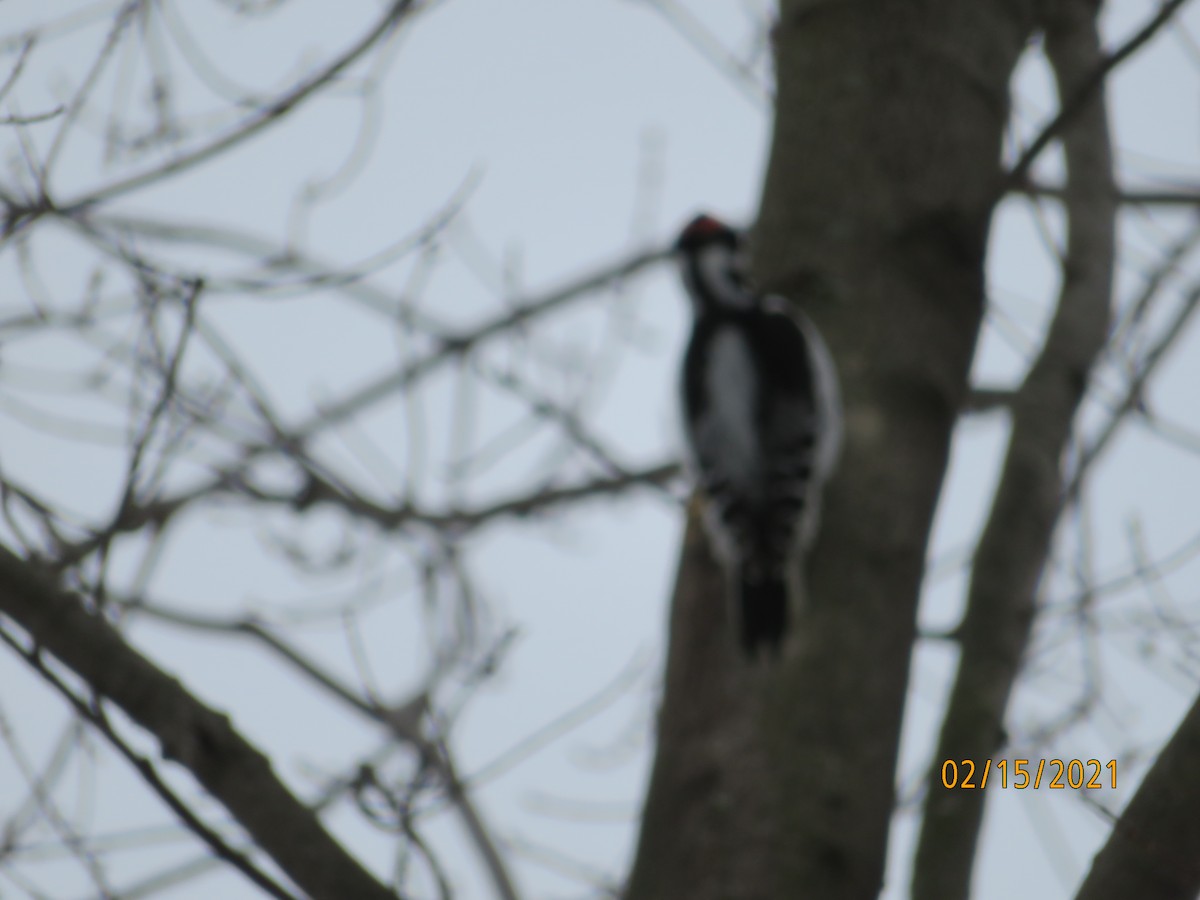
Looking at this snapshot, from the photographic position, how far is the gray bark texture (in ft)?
6.26

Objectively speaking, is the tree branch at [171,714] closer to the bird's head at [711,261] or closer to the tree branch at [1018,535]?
the tree branch at [1018,535]

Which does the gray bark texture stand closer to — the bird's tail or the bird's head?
the bird's tail

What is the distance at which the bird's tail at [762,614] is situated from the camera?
7.01 feet

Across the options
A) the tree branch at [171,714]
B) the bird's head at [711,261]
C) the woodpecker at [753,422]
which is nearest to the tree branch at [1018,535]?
the woodpecker at [753,422]

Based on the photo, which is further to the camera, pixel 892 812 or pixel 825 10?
pixel 825 10

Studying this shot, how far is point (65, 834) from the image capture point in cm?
265

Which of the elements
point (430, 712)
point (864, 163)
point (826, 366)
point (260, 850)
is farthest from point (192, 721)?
point (864, 163)

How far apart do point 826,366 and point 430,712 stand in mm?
1021

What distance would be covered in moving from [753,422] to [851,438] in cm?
90

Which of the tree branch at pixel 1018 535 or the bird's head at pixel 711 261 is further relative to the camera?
the bird's head at pixel 711 261

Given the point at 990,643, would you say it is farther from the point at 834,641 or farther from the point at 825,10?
the point at 825,10

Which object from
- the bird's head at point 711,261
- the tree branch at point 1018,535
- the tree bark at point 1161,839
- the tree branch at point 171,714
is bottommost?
the tree bark at point 1161,839

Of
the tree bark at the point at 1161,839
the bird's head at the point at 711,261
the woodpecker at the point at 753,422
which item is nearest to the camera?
the tree bark at the point at 1161,839

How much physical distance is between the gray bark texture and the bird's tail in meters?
0.03
